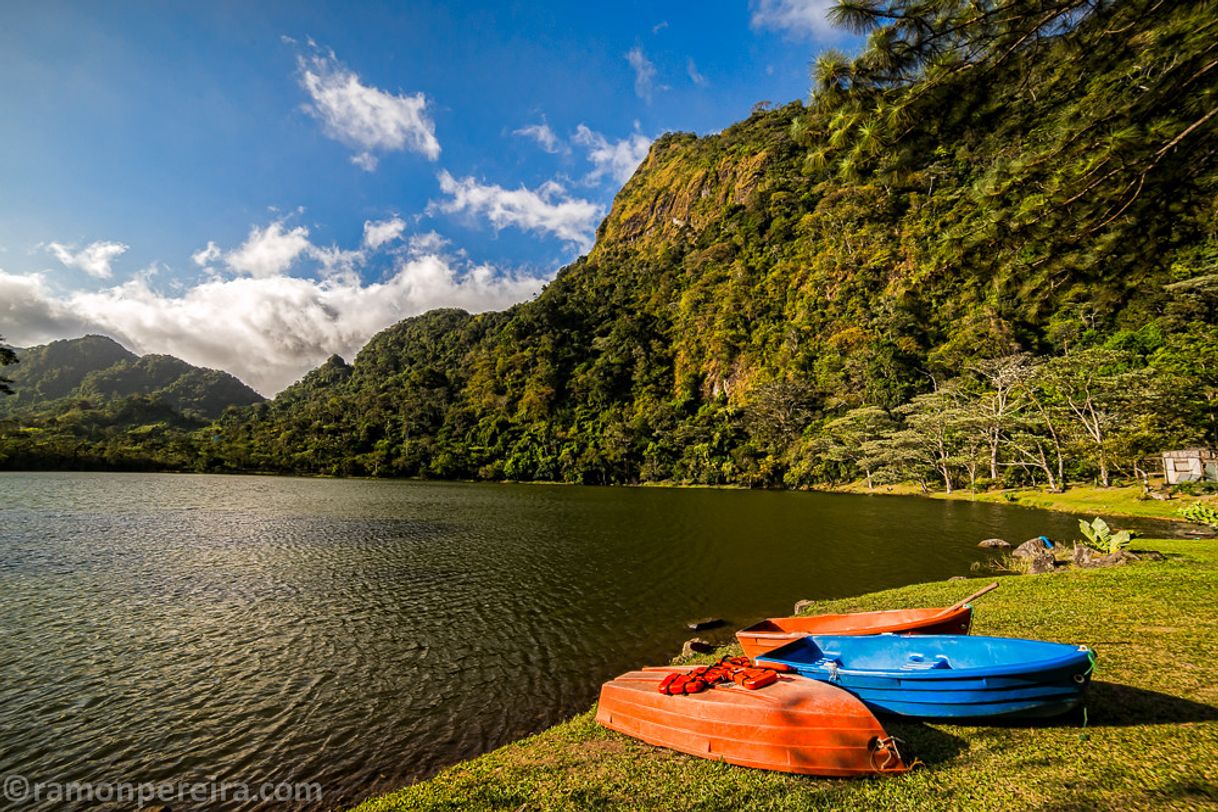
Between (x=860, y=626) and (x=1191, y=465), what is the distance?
4535 cm

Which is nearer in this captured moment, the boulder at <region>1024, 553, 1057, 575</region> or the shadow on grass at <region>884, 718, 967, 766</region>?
the shadow on grass at <region>884, 718, 967, 766</region>

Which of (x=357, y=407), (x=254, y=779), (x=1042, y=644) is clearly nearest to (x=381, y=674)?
(x=254, y=779)

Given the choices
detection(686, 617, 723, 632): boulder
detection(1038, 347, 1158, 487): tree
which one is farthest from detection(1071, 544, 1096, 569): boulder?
detection(1038, 347, 1158, 487): tree

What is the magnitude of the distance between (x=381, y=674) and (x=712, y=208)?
17212 centimetres

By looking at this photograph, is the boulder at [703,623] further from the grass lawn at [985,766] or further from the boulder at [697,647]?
the grass lawn at [985,766]

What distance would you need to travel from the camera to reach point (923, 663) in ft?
23.8

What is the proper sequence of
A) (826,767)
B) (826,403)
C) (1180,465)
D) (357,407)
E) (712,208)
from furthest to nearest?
(712,208) → (357,407) → (826,403) → (1180,465) → (826,767)

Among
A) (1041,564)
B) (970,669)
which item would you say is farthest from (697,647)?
(1041,564)

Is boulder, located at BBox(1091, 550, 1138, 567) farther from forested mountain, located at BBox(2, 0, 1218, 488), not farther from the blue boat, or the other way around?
the blue boat

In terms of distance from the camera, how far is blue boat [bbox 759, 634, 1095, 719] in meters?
6.00

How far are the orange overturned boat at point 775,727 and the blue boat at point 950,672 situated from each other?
0.74 m

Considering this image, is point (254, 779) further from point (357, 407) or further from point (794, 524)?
point (357, 407)

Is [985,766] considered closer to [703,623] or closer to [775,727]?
[775,727]

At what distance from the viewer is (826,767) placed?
5711mm
